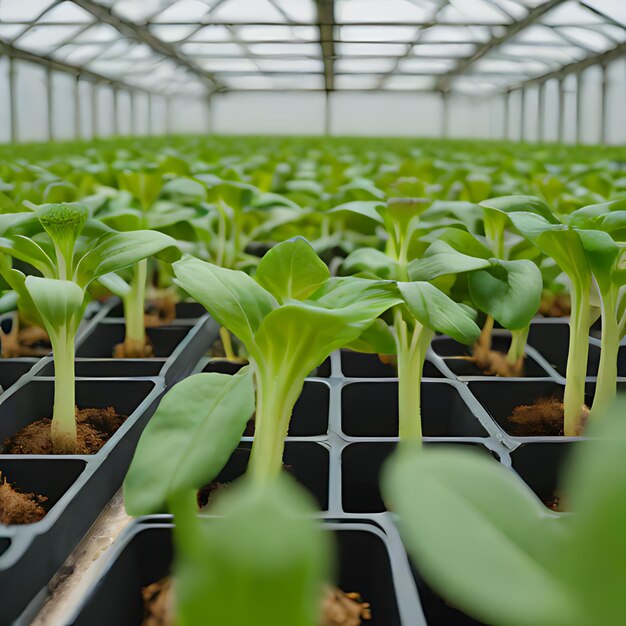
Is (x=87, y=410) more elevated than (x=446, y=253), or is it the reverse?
(x=446, y=253)

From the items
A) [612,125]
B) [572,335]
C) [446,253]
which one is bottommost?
[572,335]

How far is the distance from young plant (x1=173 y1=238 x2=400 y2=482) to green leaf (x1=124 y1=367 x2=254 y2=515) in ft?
0.09

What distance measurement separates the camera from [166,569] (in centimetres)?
52

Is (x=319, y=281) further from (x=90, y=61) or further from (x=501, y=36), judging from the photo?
(x=90, y=61)

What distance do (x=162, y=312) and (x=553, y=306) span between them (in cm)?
80

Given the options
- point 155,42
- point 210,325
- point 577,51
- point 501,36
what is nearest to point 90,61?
point 155,42

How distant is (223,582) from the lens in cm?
18

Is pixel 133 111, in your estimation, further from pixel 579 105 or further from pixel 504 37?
pixel 579 105

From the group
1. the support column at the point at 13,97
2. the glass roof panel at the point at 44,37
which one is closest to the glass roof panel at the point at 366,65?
the glass roof panel at the point at 44,37

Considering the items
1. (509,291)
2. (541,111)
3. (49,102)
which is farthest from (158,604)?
(541,111)

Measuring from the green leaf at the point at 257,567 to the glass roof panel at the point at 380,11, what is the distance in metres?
10.2

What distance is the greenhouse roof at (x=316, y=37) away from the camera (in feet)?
30.6

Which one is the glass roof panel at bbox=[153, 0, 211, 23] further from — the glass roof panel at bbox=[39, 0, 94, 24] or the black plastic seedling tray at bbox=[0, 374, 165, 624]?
the black plastic seedling tray at bbox=[0, 374, 165, 624]

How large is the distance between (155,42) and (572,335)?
1189cm
